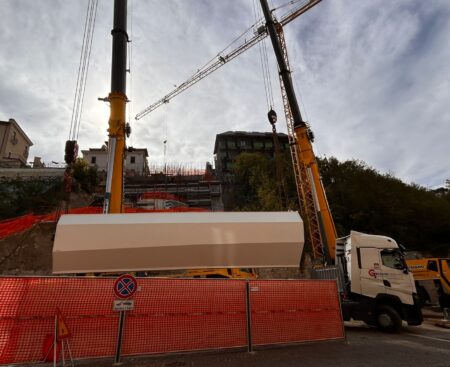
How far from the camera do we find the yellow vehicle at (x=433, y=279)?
1491cm

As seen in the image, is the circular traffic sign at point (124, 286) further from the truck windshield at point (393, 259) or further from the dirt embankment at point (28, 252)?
the dirt embankment at point (28, 252)

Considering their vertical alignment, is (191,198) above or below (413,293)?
above

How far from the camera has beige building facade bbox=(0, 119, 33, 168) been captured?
37.8 m

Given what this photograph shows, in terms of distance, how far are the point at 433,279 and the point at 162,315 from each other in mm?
16128

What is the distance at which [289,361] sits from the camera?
5594 millimetres

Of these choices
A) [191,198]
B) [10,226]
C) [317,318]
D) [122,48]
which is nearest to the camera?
[317,318]

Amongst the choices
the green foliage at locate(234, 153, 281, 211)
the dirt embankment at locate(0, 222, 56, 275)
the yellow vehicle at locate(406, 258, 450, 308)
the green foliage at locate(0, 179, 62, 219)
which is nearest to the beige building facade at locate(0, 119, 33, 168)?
the green foliage at locate(0, 179, 62, 219)

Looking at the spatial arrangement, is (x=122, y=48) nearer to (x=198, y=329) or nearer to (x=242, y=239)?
(x=242, y=239)

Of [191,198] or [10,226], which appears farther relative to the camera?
[191,198]

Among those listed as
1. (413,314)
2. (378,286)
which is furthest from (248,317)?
(413,314)

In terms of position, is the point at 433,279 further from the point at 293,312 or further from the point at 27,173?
the point at 27,173

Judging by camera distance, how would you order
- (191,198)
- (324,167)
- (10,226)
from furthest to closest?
(191,198)
(324,167)
(10,226)

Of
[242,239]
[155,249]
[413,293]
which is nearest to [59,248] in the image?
[155,249]

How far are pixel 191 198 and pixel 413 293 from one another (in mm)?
31813
